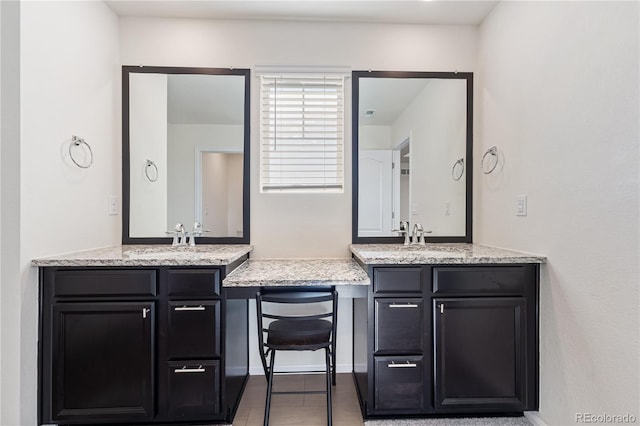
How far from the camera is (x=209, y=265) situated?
5.76 ft

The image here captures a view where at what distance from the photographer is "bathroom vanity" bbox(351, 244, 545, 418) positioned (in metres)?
1.79

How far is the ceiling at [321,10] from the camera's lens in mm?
2230

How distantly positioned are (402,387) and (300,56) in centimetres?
229

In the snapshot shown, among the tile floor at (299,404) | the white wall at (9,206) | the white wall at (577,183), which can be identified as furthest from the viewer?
the tile floor at (299,404)

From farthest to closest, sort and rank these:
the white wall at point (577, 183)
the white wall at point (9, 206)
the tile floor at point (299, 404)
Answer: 1. the tile floor at point (299, 404)
2. the white wall at point (9, 206)
3. the white wall at point (577, 183)

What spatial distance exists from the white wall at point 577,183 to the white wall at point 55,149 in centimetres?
266

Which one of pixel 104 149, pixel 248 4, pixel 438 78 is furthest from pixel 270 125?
pixel 438 78

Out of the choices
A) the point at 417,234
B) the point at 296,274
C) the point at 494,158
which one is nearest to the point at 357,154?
the point at 417,234

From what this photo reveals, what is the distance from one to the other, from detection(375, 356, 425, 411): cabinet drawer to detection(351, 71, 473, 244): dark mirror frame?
915 millimetres

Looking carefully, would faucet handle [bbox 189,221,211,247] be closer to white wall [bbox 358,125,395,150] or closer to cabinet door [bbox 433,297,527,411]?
white wall [bbox 358,125,395,150]

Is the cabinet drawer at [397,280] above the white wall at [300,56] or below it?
below

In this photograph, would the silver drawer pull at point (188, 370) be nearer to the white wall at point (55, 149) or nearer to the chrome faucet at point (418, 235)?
the white wall at point (55, 149)

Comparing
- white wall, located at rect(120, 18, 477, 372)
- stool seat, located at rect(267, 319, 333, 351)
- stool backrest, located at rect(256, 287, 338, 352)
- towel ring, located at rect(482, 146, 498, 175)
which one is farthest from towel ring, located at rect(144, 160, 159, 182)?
towel ring, located at rect(482, 146, 498, 175)

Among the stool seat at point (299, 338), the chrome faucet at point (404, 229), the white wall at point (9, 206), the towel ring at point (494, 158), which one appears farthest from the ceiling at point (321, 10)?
the stool seat at point (299, 338)
